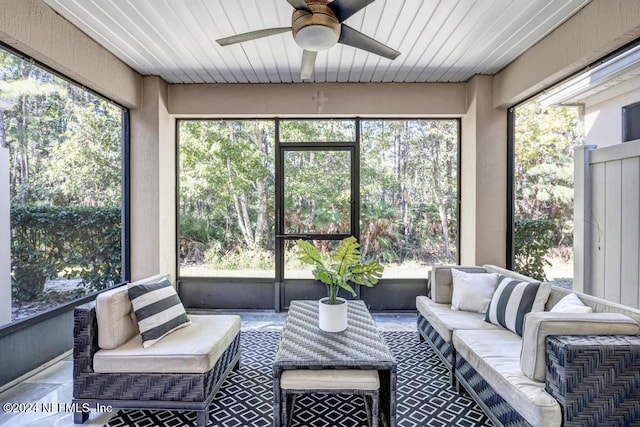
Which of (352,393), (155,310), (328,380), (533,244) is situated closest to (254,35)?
(155,310)

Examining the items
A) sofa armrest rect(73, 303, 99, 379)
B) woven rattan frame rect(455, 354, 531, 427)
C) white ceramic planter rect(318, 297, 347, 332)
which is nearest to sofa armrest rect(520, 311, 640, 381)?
woven rattan frame rect(455, 354, 531, 427)

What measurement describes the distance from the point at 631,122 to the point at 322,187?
3393 mm

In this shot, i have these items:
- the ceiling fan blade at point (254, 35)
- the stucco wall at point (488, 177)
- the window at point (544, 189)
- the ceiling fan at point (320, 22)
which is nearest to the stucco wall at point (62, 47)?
the ceiling fan blade at point (254, 35)

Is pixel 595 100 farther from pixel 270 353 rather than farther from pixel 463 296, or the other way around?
pixel 270 353

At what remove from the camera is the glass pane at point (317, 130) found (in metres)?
4.42

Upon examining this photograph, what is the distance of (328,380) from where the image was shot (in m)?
1.93

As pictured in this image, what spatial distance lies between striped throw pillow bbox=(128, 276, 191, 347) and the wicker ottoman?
3.13 ft

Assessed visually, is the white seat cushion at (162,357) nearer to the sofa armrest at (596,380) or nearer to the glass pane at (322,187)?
the sofa armrest at (596,380)

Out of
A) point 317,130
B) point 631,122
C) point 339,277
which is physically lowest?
point 339,277

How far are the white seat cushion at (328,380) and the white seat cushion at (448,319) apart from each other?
0.99 metres

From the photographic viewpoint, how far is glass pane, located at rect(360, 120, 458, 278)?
443 centimetres

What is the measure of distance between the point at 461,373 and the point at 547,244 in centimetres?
211

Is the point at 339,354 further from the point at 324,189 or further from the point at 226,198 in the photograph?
the point at 226,198

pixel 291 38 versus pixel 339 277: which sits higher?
pixel 291 38
